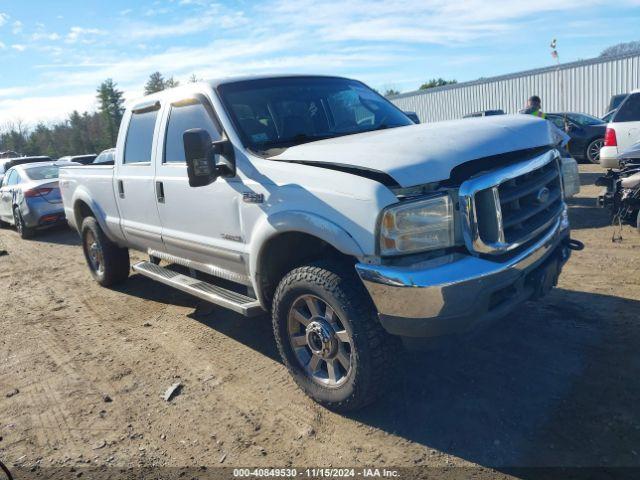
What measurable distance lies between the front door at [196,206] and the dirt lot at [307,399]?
32.7 inches

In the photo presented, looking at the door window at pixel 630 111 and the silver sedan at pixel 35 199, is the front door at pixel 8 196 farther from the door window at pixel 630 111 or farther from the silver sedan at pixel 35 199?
the door window at pixel 630 111

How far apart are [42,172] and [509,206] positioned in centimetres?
1151

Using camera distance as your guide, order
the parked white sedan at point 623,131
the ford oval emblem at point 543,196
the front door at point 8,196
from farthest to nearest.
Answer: the front door at point 8,196
the parked white sedan at point 623,131
the ford oval emblem at point 543,196

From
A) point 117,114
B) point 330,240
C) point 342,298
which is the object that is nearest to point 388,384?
point 342,298

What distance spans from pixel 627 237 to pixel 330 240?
509cm

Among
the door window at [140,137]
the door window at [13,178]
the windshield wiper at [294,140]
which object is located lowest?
the door window at [13,178]

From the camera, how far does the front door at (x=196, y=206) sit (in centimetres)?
394

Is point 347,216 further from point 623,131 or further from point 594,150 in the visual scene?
point 594,150

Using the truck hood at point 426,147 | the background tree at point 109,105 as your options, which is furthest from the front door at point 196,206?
the background tree at point 109,105

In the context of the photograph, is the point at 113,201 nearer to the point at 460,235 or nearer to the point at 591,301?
the point at 460,235

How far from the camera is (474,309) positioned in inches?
110

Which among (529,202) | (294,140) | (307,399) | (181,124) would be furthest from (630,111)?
(307,399)

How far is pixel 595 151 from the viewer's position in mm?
14883

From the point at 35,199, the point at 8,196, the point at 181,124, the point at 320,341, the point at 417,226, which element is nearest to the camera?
the point at 417,226
